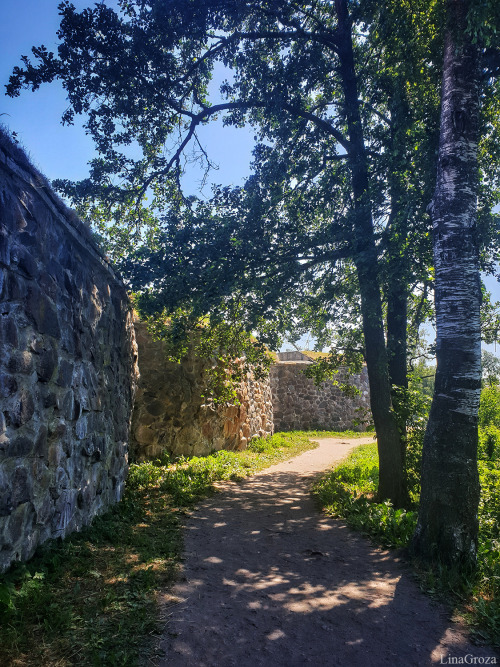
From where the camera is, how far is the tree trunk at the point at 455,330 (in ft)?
14.0

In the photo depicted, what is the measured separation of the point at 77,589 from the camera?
327cm

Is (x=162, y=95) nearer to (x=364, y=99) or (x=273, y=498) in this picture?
(x=364, y=99)

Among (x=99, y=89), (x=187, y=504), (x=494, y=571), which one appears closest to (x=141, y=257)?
(x=99, y=89)

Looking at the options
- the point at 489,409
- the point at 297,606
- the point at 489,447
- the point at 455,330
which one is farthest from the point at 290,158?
the point at 489,409

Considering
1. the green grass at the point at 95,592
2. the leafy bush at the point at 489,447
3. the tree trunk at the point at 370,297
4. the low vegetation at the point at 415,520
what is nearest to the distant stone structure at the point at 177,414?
the tree trunk at the point at 370,297

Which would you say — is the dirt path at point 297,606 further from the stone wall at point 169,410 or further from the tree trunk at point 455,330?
the stone wall at point 169,410

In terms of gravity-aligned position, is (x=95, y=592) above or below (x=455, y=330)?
below

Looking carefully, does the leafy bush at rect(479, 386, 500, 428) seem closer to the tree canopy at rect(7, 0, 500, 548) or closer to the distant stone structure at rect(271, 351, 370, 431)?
the distant stone structure at rect(271, 351, 370, 431)

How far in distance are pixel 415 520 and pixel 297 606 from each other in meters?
2.42

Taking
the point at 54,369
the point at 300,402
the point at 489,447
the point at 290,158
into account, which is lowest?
the point at 489,447

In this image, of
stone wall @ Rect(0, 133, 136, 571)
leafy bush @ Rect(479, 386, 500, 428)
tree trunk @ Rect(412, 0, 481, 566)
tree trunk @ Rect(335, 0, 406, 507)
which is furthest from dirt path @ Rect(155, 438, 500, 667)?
leafy bush @ Rect(479, 386, 500, 428)

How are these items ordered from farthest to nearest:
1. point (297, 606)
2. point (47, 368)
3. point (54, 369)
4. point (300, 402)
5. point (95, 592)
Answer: point (300, 402) < point (54, 369) < point (47, 368) < point (297, 606) < point (95, 592)

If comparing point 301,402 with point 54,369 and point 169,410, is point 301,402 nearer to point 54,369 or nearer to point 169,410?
point 169,410

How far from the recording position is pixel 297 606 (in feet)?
11.5
